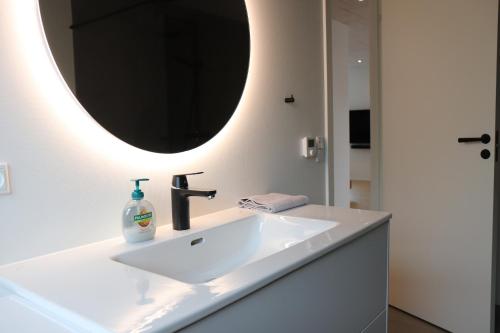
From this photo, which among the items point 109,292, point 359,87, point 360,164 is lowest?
point 360,164

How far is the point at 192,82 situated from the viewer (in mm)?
1305

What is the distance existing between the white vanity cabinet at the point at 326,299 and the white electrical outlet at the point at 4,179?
22.2 inches

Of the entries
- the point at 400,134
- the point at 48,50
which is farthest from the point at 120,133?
the point at 400,134

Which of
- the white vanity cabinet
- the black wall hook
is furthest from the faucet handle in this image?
the black wall hook

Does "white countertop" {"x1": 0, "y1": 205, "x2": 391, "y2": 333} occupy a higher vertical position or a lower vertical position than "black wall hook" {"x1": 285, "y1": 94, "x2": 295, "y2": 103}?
lower

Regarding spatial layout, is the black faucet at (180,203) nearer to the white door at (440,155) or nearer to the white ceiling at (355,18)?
the white door at (440,155)

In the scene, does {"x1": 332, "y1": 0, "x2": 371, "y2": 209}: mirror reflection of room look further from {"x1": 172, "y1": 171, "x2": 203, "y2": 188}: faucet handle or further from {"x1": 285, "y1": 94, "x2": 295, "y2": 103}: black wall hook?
{"x1": 172, "y1": 171, "x2": 203, "y2": 188}: faucet handle

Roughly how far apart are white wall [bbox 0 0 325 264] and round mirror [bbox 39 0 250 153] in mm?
43

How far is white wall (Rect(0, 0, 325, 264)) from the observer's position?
34.0 inches

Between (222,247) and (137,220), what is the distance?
32cm

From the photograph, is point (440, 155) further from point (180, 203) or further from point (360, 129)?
point (360, 129)

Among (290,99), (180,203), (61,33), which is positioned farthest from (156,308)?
(290,99)

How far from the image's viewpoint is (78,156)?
98 centimetres

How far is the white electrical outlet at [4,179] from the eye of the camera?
84 cm
